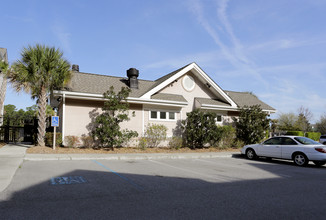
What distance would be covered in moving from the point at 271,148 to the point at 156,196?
9.45 m

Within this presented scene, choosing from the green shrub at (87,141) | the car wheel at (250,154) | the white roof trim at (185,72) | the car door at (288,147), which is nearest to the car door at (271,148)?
the car door at (288,147)

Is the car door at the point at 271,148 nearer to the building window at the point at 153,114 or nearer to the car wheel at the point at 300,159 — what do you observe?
the car wheel at the point at 300,159

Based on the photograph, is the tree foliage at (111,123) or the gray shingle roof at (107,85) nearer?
the tree foliage at (111,123)

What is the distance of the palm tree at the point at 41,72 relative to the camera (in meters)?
13.2

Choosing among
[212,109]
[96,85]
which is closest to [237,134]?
[212,109]

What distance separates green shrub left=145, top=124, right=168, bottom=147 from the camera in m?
16.6

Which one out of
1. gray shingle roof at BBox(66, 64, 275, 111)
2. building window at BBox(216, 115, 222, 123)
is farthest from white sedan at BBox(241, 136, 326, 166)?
gray shingle roof at BBox(66, 64, 275, 111)

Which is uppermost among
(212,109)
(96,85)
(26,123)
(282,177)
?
(96,85)

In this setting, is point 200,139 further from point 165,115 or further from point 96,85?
point 96,85

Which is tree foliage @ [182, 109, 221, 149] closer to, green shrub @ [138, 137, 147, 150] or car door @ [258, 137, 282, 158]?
green shrub @ [138, 137, 147, 150]

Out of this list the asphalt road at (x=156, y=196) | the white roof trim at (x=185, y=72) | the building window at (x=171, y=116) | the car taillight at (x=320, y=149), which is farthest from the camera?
the building window at (x=171, y=116)

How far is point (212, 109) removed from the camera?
64.1 ft

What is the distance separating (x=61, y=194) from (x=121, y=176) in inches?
98.0

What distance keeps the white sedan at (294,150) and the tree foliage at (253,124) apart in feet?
16.8
